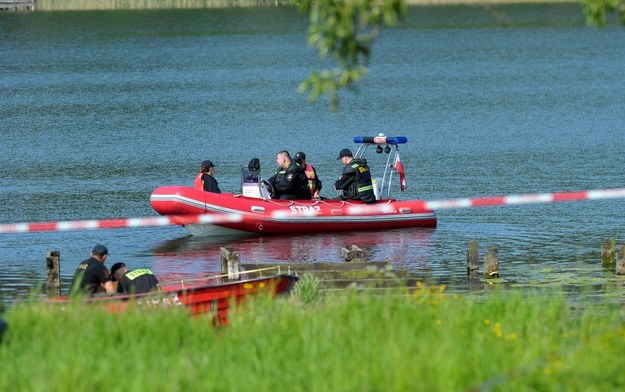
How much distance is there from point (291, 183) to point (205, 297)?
31.6 feet

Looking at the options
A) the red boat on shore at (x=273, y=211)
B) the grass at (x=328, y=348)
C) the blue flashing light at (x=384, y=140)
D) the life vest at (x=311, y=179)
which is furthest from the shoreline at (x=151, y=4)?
the grass at (x=328, y=348)

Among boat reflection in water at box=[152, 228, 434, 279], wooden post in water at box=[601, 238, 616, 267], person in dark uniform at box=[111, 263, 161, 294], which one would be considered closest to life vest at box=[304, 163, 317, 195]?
boat reflection in water at box=[152, 228, 434, 279]

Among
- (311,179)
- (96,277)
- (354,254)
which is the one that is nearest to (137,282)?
(96,277)

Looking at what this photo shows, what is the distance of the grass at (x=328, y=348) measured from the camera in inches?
348

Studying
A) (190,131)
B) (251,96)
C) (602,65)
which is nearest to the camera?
(190,131)

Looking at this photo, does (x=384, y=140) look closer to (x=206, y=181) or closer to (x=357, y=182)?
(x=357, y=182)

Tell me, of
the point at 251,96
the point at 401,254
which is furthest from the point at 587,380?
the point at 251,96

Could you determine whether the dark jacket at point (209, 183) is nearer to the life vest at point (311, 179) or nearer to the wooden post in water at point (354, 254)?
the life vest at point (311, 179)

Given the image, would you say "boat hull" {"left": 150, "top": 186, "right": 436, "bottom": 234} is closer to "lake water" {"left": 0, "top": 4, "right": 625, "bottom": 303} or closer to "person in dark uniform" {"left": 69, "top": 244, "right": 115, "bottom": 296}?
"lake water" {"left": 0, "top": 4, "right": 625, "bottom": 303}

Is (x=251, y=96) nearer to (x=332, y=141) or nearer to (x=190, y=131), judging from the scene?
(x=190, y=131)

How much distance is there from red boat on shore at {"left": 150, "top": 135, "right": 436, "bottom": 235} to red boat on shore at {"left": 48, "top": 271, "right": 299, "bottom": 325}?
7.66 m

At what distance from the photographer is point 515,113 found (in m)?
44.2

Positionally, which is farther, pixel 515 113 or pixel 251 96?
pixel 251 96

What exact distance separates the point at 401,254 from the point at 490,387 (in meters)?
12.4
